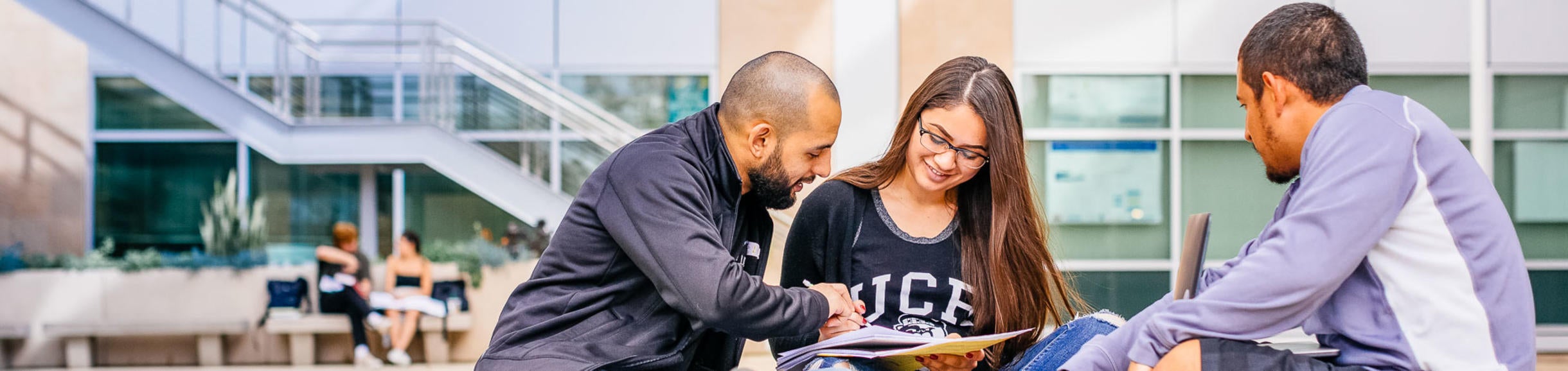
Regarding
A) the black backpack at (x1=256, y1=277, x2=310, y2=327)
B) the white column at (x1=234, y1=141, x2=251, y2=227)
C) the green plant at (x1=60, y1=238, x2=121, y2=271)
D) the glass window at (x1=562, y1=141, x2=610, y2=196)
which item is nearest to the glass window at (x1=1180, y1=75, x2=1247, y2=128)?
the glass window at (x1=562, y1=141, x2=610, y2=196)

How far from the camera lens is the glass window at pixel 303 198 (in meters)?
7.41

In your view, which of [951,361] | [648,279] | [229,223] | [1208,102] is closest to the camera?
[648,279]

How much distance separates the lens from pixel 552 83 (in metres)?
7.16

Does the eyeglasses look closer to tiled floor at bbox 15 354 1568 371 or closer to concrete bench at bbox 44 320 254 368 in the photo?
tiled floor at bbox 15 354 1568 371

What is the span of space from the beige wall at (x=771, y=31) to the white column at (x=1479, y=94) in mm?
4070

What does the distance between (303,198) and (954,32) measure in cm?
495

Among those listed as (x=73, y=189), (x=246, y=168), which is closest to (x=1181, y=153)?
(x=246, y=168)

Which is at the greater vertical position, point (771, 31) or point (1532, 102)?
point (771, 31)

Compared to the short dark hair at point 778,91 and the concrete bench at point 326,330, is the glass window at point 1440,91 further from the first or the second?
the concrete bench at point 326,330

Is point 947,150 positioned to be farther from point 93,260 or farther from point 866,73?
point 93,260

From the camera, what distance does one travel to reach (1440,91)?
659 centimetres

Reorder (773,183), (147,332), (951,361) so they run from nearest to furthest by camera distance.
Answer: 1. (773,183)
2. (951,361)
3. (147,332)

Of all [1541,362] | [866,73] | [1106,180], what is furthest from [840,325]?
[1541,362]

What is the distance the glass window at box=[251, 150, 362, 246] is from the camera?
7410 millimetres
